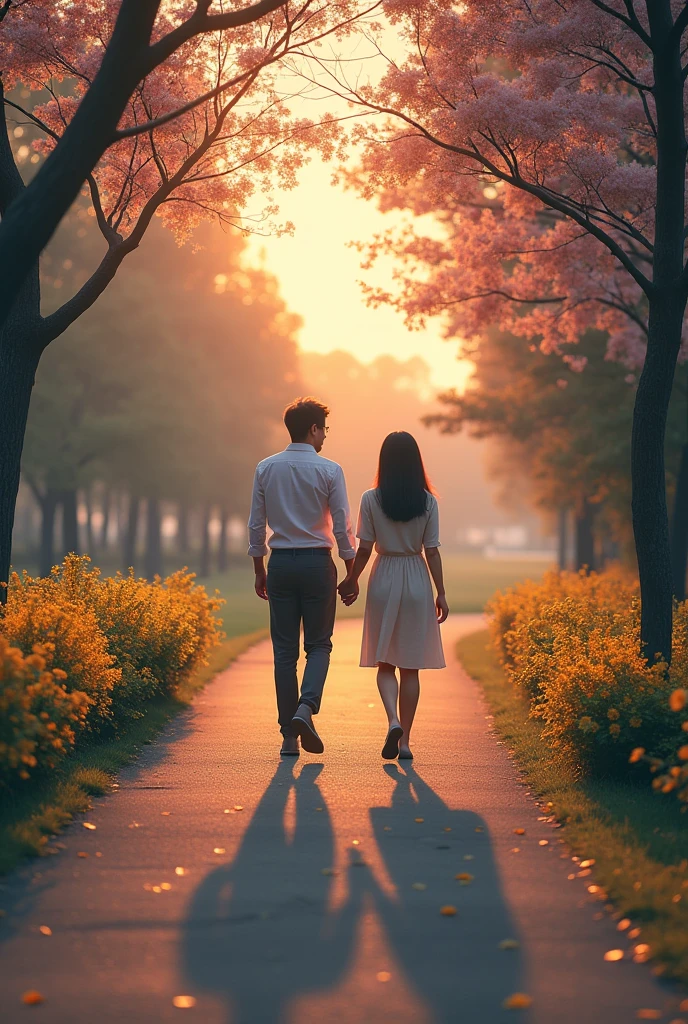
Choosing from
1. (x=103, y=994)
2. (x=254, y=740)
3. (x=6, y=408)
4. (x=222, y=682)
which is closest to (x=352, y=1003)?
(x=103, y=994)

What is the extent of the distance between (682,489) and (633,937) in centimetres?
1580

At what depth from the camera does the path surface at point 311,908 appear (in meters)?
3.97

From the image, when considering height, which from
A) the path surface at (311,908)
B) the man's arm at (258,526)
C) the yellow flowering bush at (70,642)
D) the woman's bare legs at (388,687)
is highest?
the man's arm at (258,526)

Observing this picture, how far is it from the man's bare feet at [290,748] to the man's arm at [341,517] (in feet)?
4.29

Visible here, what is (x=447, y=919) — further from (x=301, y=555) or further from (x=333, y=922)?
(x=301, y=555)

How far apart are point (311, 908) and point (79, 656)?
3.63m

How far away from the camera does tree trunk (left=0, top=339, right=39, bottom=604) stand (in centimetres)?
956

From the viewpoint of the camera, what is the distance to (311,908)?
4953mm

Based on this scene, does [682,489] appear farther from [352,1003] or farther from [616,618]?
[352,1003]

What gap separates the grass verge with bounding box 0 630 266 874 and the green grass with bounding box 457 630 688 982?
261 centimetres

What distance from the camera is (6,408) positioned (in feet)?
31.4

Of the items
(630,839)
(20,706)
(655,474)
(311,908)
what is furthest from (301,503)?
(311,908)

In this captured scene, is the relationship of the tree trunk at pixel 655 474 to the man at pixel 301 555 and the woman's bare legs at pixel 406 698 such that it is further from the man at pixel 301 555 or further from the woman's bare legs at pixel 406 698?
the man at pixel 301 555

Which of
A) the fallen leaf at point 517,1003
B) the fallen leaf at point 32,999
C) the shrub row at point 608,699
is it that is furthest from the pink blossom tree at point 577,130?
the fallen leaf at point 32,999
